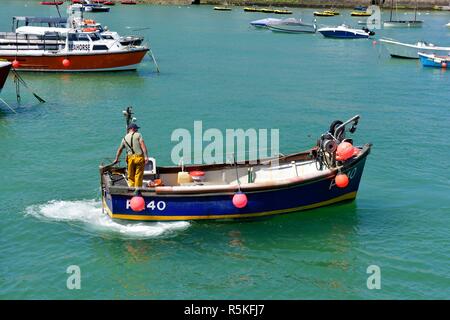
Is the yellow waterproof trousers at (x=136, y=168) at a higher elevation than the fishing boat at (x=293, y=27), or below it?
below

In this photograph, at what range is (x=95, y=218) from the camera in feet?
60.9

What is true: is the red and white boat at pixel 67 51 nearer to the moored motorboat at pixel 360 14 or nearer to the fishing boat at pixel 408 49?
the fishing boat at pixel 408 49

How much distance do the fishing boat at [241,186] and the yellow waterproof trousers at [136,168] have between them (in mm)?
305

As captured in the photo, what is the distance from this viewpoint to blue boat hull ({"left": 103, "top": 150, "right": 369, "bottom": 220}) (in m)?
17.4

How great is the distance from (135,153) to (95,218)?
101 inches

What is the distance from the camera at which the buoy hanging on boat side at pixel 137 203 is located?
1697 cm

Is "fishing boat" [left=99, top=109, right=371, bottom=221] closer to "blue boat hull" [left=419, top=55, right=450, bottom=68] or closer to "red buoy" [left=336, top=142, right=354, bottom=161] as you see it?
"red buoy" [left=336, top=142, right=354, bottom=161]

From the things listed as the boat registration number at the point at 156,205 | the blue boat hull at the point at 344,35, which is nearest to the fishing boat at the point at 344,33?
the blue boat hull at the point at 344,35

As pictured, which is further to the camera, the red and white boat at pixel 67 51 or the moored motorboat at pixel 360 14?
the moored motorboat at pixel 360 14

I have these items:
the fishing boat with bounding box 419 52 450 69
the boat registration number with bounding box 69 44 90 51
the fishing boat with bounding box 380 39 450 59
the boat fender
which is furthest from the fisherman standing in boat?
the fishing boat with bounding box 380 39 450 59

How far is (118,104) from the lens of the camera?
115ft

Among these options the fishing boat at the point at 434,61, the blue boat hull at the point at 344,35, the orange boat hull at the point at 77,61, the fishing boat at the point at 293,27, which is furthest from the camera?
the fishing boat at the point at 293,27

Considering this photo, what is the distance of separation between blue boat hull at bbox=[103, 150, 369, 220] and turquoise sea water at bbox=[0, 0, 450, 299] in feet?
1.03
